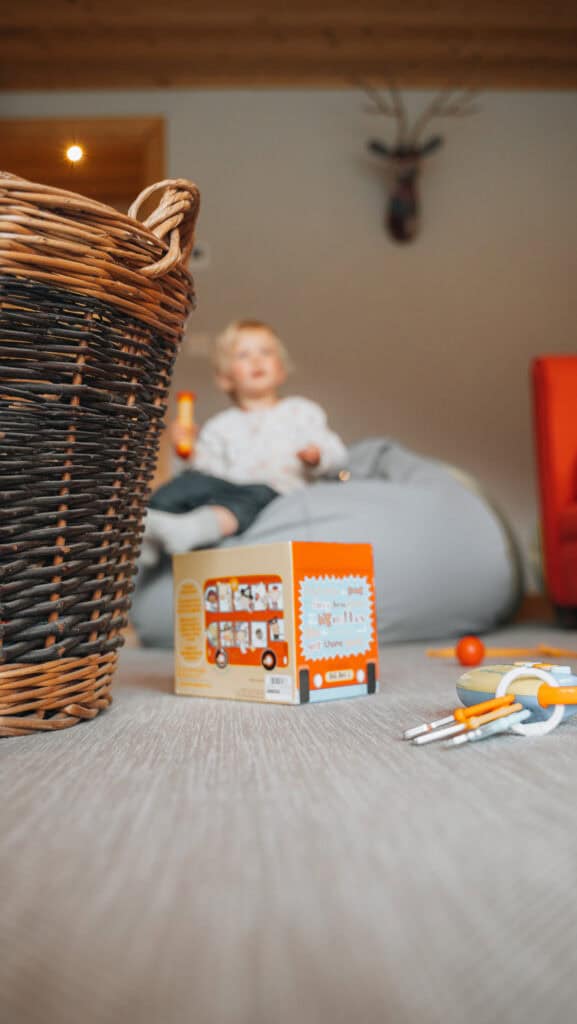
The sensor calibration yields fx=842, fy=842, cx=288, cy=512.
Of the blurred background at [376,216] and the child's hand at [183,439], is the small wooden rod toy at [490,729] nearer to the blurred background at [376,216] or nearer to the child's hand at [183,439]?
the child's hand at [183,439]

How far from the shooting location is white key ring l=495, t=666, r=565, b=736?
746 millimetres

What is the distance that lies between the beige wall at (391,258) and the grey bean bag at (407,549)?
5.27 feet

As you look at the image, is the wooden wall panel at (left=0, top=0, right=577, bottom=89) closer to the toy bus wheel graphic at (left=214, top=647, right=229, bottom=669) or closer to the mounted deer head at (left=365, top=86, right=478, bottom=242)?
the mounted deer head at (left=365, top=86, right=478, bottom=242)

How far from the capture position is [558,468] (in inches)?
91.6

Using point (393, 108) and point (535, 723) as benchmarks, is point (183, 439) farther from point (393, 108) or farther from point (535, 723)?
point (393, 108)

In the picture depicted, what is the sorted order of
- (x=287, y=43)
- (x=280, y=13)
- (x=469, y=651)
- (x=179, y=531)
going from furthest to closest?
(x=287, y=43), (x=280, y=13), (x=179, y=531), (x=469, y=651)

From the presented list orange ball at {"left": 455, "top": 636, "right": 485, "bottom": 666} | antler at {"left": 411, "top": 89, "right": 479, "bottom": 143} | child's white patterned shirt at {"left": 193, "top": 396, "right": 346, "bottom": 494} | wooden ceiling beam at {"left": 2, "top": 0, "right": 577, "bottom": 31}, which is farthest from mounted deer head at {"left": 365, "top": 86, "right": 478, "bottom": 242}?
orange ball at {"left": 455, "top": 636, "right": 485, "bottom": 666}

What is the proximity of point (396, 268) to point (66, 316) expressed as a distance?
10.6ft

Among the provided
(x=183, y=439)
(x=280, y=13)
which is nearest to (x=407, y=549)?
(x=183, y=439)

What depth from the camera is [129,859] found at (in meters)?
0.44

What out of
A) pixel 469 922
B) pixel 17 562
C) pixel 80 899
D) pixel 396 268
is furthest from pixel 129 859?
pixel 396 268

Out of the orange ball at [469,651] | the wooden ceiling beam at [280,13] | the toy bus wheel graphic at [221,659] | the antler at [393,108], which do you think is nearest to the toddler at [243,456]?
the orange ball at [469,651]

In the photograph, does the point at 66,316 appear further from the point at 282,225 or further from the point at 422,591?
the point at 282,225

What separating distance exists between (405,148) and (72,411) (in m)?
3.28
